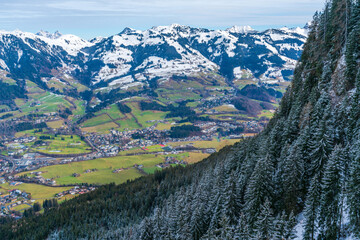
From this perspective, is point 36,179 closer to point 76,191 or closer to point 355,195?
point 76,191

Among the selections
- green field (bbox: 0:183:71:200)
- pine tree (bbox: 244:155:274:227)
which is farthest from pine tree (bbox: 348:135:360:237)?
green field (bbox: 0:183:71:200)

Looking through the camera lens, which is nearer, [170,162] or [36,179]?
[36,179]

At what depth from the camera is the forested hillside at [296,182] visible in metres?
36.2

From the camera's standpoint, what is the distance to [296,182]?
42969 millimetres

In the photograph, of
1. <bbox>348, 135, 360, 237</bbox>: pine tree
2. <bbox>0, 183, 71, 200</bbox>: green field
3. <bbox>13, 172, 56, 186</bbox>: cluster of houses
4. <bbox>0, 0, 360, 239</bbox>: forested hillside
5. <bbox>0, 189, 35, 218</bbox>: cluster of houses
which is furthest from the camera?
<bbox>13, 172, 56, 186</bbox>: cluster of houses

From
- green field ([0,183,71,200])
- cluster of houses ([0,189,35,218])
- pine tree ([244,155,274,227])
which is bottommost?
green field ([0,183,71,200])

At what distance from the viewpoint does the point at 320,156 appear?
44.5m

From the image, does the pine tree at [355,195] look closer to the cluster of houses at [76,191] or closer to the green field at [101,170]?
the cluster of houses at [76,191]

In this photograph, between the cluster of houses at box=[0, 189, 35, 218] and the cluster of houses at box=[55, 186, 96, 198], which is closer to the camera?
the cluster of houses at box=[0, 189, 35, 218]

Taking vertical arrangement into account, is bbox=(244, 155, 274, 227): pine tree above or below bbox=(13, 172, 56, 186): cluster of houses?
above

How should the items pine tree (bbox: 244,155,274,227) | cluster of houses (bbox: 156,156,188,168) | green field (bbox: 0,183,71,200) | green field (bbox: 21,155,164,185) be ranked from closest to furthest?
pine tree (bbox: 244,155,274,227) → green field (bbox: 0,183,71,200) → green field (bbox: 21,155,164,185) → cluster of houses (bbox: 156,156,188,168)

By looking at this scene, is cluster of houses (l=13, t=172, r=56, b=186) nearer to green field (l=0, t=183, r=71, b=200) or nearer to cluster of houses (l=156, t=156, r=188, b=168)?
green field (l=0, t=183, r=71, b=200)

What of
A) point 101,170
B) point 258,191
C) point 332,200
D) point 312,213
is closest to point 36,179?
point 101,170

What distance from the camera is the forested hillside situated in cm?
3622
